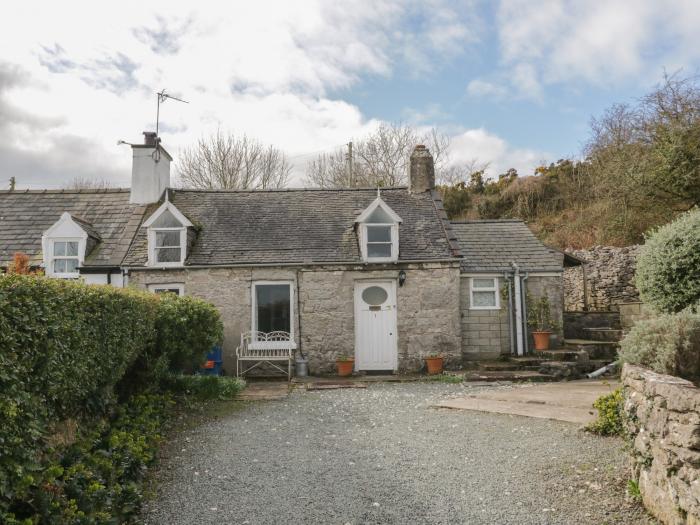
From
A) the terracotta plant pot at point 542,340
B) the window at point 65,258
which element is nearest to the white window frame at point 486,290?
the terracotta plant pot at point 542,340

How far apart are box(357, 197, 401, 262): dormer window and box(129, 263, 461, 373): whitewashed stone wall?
62 cm

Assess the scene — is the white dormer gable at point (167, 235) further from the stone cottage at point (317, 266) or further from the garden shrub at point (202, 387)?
the garden shrub at point (202, 387)

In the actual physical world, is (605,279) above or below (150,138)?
below

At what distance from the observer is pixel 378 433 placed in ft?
26.6

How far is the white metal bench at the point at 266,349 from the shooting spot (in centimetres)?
1434

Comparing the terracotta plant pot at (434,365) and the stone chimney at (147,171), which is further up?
the stone chimney at (147,171)

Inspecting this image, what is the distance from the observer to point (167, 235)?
51.4ft

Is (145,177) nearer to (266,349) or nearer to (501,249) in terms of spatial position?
(266,349)

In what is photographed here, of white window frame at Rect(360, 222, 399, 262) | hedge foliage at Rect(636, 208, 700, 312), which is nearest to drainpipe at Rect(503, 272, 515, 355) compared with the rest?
white window frame at Rect(360, 222, 399, 262)

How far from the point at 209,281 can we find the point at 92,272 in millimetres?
3393

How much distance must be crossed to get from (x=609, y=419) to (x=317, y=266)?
30.6 feet

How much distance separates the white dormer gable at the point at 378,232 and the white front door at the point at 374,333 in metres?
0.94

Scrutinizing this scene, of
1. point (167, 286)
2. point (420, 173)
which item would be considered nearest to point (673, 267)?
point (420, 173)

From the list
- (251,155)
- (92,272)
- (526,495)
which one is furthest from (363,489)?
(251,155)
